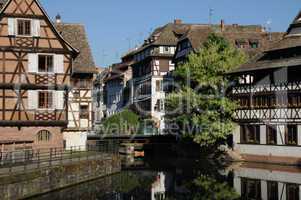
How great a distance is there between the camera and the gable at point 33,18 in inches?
1727

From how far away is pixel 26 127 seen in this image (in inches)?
1729

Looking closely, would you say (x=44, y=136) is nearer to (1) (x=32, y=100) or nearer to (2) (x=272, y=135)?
(1) (x=32, y=100)

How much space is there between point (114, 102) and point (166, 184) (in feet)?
233

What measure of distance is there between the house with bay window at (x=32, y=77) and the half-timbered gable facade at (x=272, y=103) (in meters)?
16.2

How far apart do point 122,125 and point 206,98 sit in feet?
74.8

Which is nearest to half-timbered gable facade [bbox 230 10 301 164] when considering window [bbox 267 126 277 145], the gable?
window [bbox 267 126 277 145]

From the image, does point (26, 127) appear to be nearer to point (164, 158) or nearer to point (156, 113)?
point (164, 158)

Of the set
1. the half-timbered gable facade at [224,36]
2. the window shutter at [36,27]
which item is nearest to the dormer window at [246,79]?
the half-timbered gable facade at [224,36]

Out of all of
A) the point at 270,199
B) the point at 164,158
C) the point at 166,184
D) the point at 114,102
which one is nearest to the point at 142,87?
the point at 114,102

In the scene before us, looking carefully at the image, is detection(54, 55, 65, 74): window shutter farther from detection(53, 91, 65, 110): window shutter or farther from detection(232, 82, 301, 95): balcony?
detection(232, 82, 301, 95): balcony

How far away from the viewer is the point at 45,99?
44.8 meters

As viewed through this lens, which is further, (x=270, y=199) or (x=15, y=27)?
(x=15, y=27)

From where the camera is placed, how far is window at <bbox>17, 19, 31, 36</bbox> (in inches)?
1741

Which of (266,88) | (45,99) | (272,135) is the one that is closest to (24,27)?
(45,99)
